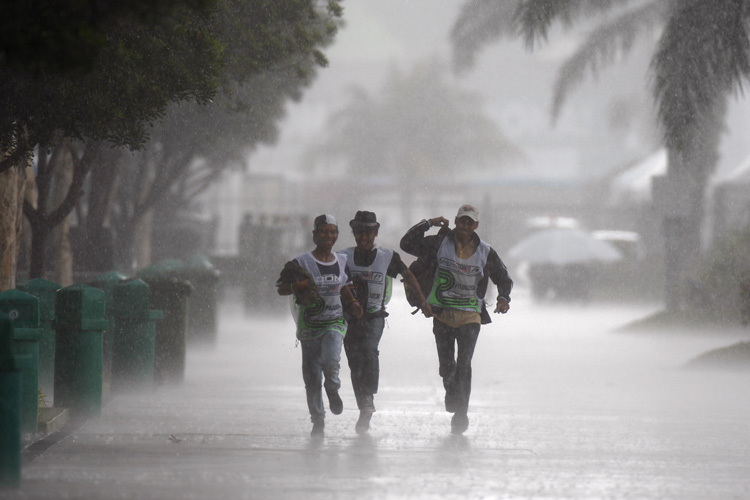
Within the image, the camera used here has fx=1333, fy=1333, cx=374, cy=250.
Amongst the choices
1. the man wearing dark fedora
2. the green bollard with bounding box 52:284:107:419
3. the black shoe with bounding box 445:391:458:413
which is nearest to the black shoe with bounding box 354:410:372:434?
the man wearing dark fedora

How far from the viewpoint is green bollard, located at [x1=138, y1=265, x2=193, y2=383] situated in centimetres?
1241

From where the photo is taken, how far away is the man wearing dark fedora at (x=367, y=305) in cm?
925

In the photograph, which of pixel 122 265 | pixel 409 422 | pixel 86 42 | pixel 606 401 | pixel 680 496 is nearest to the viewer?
pixel 86 42

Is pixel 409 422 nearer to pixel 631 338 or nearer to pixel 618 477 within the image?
pixel 618 477

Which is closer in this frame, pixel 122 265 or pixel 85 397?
pixel 85 397

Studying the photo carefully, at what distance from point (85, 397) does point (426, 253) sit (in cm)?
270

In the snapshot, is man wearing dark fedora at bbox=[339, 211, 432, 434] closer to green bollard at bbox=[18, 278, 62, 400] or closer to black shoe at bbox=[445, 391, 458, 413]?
black shoe at bbox=[445, 391, 458, 413]

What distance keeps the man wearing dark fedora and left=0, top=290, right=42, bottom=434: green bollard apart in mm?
2113

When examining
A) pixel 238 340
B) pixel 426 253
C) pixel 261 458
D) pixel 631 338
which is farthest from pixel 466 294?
pixel 631 338

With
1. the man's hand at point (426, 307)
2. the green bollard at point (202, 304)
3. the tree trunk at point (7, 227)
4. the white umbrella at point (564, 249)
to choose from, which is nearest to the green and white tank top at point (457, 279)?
the man's hand at point (426, 307)

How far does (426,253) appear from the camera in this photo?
947cm

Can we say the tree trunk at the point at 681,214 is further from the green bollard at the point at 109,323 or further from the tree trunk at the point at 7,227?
the tree trunk at the point at 7,227

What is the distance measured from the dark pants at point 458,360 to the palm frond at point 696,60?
7544 mm

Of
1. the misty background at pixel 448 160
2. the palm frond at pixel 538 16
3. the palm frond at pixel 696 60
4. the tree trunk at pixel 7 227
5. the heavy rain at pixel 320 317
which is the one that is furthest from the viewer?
the misty background at pixel 448 160
